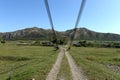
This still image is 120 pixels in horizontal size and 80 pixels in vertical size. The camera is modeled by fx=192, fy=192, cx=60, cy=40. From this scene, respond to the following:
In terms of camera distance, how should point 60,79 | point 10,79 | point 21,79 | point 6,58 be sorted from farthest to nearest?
point 6,58
point 10,79
point 21,79
point 60,79

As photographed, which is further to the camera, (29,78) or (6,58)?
(6,58)

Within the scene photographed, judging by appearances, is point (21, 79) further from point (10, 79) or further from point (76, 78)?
point (76, 78)

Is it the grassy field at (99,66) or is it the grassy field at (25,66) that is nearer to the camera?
the grassy field at (99,66)

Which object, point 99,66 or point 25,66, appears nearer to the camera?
point 25,66

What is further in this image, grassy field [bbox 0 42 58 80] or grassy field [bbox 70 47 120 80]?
grassy field [bbox 0 42 58 80]

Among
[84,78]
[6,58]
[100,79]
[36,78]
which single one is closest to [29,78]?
[36,78]

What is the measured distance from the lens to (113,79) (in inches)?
818

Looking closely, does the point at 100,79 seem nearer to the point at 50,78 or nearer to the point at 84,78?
the point at 84,78

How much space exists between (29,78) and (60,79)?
3384 mm

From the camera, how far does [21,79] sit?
21188 mm

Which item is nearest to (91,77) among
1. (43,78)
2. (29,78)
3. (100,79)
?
(100,79)

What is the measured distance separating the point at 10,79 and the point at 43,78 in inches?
202

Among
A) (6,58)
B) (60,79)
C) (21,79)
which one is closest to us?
(60,79)

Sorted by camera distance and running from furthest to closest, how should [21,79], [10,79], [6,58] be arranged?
[6,58] → [10,79] → [21,79]
